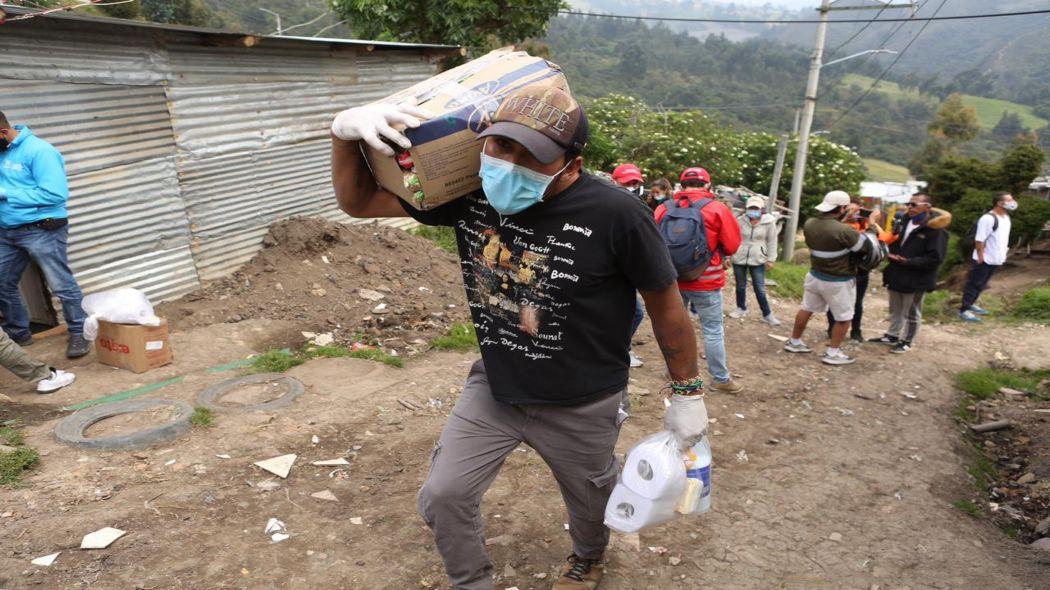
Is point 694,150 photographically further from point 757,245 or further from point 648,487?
point 648,487

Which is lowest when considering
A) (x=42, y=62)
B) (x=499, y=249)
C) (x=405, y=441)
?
(x=405, y=441)

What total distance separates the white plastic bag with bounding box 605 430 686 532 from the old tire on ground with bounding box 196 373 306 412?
2.94 metres

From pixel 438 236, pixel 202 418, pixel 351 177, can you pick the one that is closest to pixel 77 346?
pixel 202 418

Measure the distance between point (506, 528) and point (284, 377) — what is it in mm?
2547

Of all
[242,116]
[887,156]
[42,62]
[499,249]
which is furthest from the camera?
[887,156]

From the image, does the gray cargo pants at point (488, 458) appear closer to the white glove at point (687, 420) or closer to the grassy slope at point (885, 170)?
the white glove at point (687, 420)

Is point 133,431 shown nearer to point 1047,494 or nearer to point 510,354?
point 510,354

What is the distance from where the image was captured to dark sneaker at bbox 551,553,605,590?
2.72 m

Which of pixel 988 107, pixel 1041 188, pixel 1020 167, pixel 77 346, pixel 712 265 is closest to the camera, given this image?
pixel 77 346

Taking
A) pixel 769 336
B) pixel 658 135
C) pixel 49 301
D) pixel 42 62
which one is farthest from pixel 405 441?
pixel 658 135

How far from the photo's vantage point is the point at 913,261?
681 centimetres

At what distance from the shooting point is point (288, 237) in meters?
7.66

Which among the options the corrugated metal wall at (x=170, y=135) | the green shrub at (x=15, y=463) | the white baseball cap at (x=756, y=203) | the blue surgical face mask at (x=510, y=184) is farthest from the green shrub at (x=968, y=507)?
the corrugated metal wall at (x=170, y=135)

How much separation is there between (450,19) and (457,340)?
9.64 m
